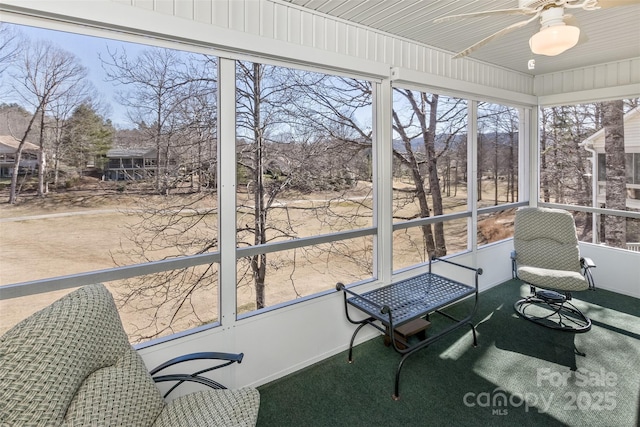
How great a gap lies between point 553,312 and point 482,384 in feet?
5.54

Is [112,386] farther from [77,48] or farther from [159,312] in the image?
[77,48]

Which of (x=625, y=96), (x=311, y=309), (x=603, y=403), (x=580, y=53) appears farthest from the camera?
(x=625, y=96)

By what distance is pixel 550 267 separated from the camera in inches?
139

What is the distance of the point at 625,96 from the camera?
3736 millimetres

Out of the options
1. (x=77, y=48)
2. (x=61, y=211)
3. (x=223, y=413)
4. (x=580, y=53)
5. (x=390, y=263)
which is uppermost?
(x=580, y=53)

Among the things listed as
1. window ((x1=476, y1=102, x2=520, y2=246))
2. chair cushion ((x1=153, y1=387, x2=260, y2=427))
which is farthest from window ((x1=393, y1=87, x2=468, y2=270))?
chair cushion ((x1=153, y1=387, x2=260, y2=427))

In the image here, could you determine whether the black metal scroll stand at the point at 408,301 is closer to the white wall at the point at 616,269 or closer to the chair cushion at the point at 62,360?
the chair cushion at the point at 62,360

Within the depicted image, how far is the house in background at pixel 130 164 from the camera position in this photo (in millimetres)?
1967

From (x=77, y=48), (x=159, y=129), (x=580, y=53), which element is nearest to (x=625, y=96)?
(x=580, y=53)

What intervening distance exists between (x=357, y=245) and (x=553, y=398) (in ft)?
5.91

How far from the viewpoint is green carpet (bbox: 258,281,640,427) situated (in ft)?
6.53

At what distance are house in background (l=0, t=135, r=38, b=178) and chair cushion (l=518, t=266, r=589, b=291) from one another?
4.09 m

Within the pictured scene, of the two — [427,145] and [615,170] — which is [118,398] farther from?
[615,170]

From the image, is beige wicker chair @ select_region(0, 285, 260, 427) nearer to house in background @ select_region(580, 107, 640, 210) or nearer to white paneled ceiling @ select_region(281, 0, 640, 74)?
white paneled ceiling @ select_region(281, 0, 640, 74)
